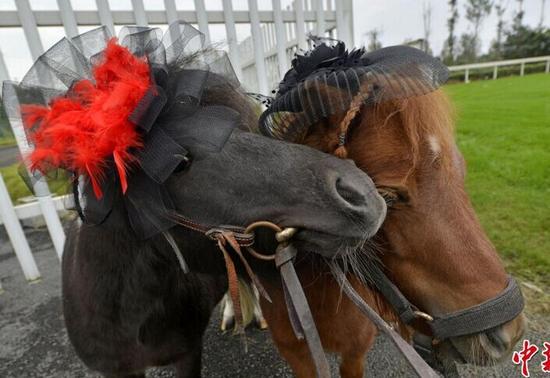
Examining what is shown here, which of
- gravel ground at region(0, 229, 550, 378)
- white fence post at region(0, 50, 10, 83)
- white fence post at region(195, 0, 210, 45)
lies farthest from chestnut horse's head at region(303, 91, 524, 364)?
white fence post at region(0, 50, 10, 83)

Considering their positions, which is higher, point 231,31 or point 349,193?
point 231,31

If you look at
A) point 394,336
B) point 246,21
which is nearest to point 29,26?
point 246,21

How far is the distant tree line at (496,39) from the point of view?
33312mm

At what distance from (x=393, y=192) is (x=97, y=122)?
80 cm

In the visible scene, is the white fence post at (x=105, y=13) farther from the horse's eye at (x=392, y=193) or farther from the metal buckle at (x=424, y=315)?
the metal buckle at (x=424, y=315)

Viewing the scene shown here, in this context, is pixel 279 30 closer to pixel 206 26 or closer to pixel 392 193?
pixel 206 26

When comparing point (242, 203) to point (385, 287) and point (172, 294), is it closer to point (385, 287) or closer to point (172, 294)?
point (385, 287)

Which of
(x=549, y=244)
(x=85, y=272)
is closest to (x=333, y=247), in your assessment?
(x=85, y=272)

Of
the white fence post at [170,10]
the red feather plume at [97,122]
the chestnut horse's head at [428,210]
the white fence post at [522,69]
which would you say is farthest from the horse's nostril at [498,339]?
the white fence post at [522,69]

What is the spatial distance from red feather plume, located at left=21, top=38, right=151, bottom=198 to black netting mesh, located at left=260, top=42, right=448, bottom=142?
0.39m

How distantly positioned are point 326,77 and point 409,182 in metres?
0.37

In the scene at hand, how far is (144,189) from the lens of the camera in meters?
0.93

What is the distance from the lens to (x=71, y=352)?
2.41 meters

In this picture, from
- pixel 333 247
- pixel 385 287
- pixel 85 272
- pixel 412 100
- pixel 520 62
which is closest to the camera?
pixel 333 247
